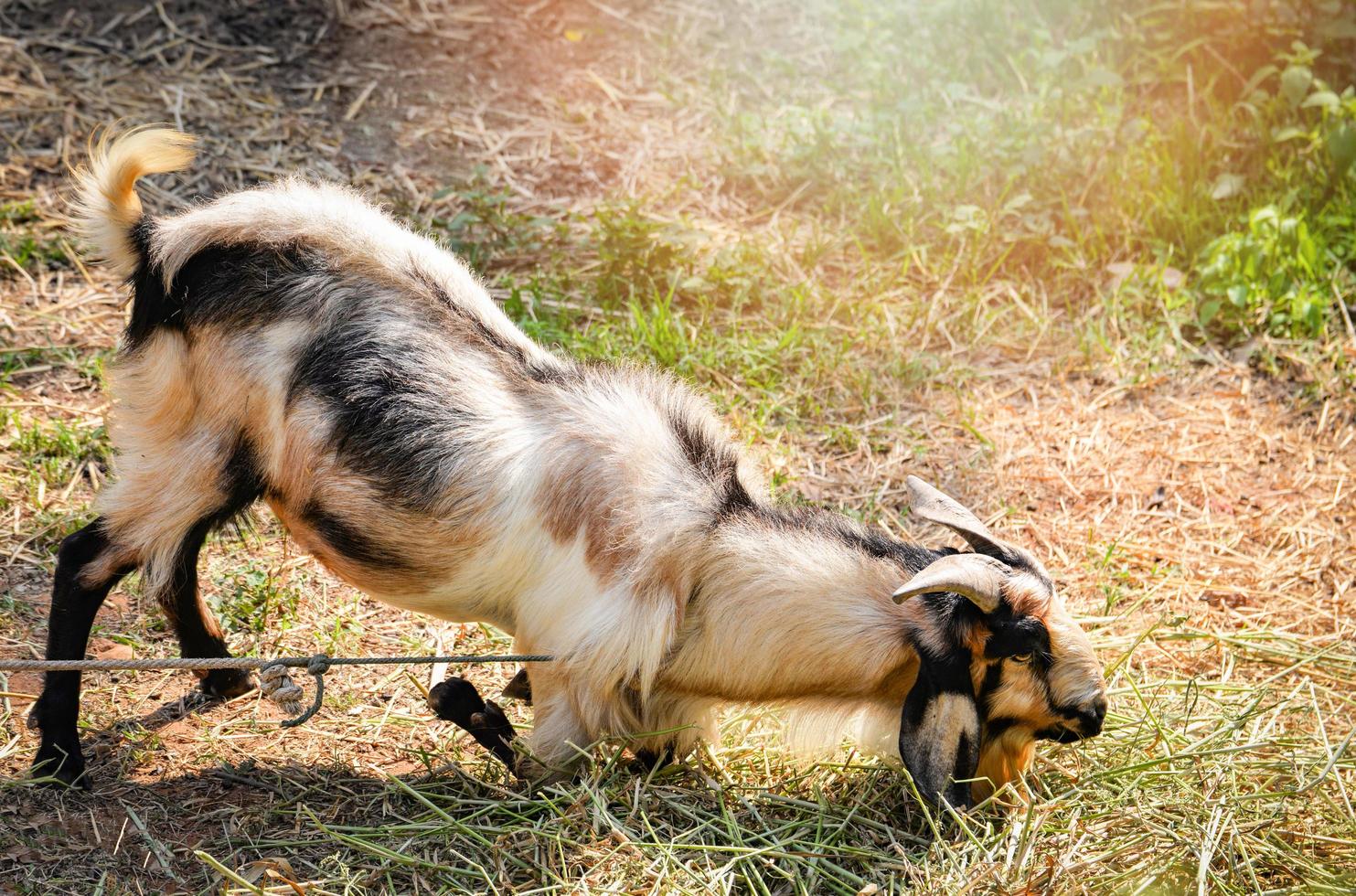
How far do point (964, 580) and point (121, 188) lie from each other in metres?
2.27

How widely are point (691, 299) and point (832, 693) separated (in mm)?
2577

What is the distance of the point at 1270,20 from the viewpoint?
6.05m

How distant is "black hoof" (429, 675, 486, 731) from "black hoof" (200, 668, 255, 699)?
73 cm

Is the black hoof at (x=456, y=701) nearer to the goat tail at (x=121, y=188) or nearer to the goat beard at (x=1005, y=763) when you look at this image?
the goat beard at (x=1005, y=763)

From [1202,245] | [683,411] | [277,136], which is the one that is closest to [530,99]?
[277,136]

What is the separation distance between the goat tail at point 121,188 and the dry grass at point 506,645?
1.13 meters

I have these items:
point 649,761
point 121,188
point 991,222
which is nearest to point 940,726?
point 649,761

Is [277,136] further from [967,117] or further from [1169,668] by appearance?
[1169,668]

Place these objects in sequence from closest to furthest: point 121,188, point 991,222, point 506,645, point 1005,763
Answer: point 1005,763, point 121,188, point 506,645, point 991,222

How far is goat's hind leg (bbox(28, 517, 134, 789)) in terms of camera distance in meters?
3.16

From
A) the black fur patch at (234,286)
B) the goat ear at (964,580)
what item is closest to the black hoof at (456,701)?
the black fur patch at (234,286)

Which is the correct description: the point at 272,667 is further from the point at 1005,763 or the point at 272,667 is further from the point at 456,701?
the point at 1005,763

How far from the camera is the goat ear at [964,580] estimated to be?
268cm

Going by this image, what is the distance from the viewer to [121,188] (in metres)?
3.19
